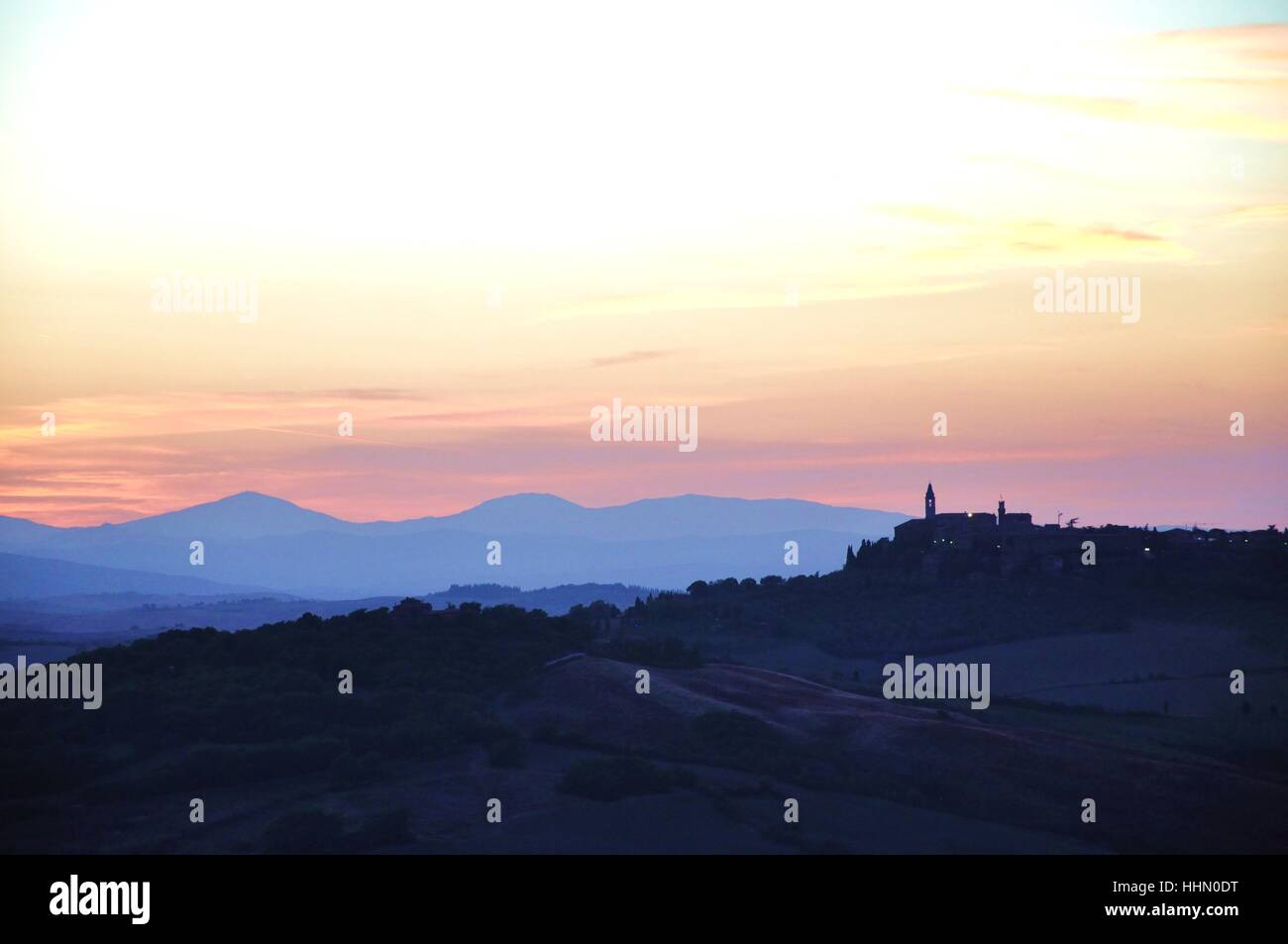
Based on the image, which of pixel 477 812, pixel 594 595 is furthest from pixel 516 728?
pixel 594 595

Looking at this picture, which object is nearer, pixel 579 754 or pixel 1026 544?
pixel 579 754

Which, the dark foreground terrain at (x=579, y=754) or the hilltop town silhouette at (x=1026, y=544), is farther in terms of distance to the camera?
the hilltop town silhouette at (x=1026, y=544)

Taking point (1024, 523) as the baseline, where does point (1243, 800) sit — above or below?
below

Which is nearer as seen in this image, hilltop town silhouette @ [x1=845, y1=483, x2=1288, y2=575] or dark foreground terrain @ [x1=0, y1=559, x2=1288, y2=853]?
dark foreground terrain @ [x1=0, y1=559, x2=1288, y2=853]
